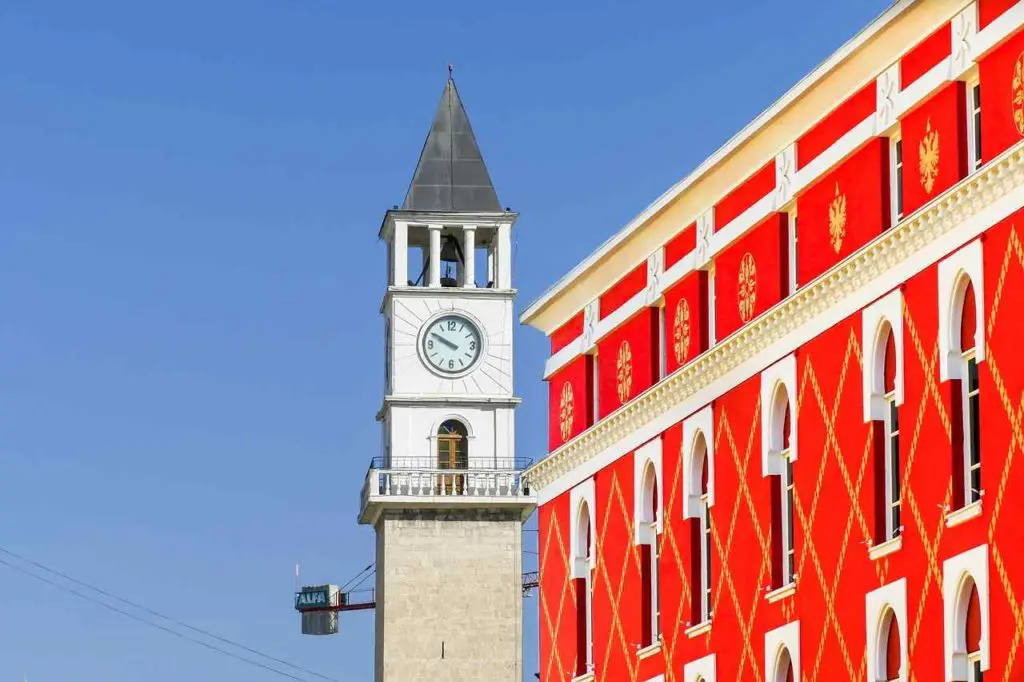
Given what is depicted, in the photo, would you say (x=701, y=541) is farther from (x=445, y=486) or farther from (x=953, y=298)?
(x=445, y=486)

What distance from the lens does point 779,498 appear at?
4684 centimetres

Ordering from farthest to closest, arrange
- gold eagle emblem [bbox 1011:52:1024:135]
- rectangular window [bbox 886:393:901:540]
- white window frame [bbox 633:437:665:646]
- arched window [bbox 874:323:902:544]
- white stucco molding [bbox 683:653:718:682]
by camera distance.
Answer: white window frame [bbox 633:437:665:646]
white stucco molding [bbox 683:653:718:682]
arched window [bbox 874:323:902:544]
rectangular window [bbox 886:393:901:540]
gold eagle emblem [bbox 1011:52:1024:135]

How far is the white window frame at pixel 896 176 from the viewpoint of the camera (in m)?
42.8

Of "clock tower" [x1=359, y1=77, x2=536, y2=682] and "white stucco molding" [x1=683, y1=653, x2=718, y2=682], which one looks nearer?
"white stucco molding" [x1=683, y1=653, x2=718, y2=682]

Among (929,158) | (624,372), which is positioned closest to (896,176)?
(929,158)

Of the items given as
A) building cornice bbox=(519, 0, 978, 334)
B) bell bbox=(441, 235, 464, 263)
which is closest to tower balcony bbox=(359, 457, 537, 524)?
bell bbox=(441, 235, 464, 263)

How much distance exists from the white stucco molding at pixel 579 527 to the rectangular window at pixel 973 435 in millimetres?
16666

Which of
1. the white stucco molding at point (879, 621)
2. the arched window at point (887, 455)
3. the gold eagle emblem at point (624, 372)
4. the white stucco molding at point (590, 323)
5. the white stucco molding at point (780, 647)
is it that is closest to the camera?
the white stucco molding at point (879, 621)

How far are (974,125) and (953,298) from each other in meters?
2.30

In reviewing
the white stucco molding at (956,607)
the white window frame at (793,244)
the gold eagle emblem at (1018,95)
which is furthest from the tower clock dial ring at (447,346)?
the gold eagle emblem at (1018,95)

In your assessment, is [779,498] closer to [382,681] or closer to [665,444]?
[665,444]

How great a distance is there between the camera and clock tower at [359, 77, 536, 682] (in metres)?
100

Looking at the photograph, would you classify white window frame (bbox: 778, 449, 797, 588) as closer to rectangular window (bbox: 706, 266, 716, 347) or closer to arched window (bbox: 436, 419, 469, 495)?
rectangular window (bbox: 706, 266, 716, 347)

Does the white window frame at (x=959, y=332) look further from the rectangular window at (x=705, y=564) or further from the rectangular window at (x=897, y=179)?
the rectangular window at (x=705, y=564)
